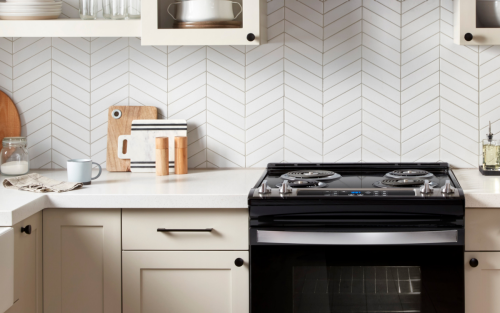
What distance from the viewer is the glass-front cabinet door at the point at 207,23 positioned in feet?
6.68

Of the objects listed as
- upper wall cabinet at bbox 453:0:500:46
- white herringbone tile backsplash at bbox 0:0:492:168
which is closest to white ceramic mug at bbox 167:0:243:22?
white herringbone tile backsplash at bbox 0:0:492:168

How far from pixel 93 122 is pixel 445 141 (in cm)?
165

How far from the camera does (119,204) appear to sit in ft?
5.97

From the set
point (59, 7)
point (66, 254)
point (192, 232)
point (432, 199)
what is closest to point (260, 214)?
point (192, 232)

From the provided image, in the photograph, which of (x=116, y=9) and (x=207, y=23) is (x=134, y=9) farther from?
(x=207, y=23)

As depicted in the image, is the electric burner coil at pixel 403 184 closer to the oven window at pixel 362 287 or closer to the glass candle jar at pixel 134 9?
the oven window at pixel 362 287

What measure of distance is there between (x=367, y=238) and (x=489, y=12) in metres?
1.07

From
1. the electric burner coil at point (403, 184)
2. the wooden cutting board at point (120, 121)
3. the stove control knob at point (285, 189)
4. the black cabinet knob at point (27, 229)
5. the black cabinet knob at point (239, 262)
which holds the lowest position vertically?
the black cabinet knob at point (239, 262)

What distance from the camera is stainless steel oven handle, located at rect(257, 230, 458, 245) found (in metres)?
1.71

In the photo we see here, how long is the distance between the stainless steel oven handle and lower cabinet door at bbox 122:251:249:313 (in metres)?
0.22

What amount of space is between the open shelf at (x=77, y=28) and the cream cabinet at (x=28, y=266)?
0.74 meters

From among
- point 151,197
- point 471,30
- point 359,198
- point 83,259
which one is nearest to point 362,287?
point 359,198

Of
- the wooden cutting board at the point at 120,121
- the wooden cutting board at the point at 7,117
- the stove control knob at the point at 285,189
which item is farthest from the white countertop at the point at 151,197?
the wooden cutting board at the point at 7,117

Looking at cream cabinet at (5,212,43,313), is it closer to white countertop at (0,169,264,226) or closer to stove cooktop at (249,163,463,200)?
white countertop at (0,169,264,226)
